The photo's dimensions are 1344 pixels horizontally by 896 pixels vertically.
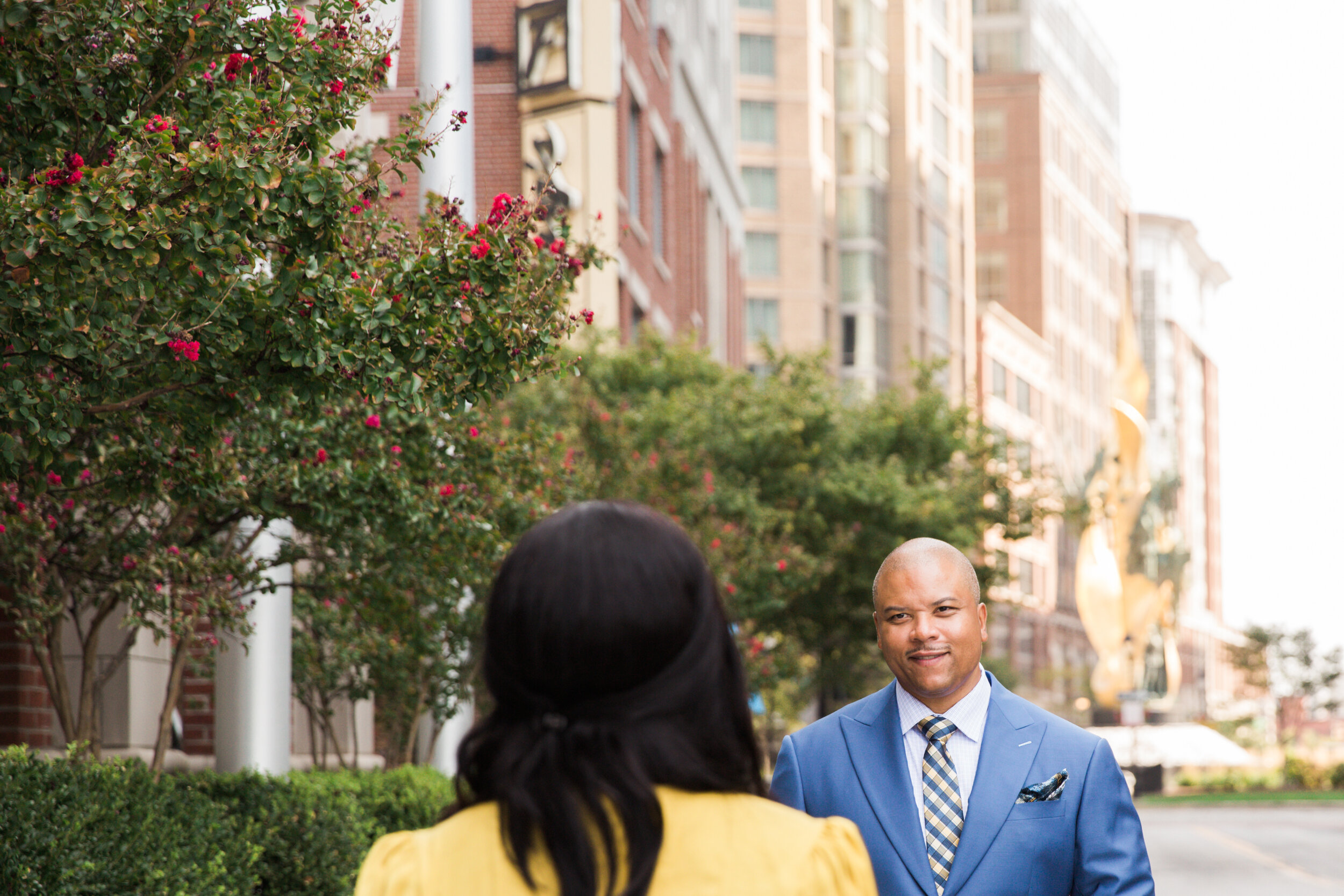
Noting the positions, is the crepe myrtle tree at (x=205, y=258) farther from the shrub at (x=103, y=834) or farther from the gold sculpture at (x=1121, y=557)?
the gold sculpture at (x=1121, y=557)

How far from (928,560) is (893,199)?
8194 centimetres

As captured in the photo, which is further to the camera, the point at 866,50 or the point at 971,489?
the point at 866,50

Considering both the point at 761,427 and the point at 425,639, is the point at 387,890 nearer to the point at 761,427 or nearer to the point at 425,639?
the point at 425,639

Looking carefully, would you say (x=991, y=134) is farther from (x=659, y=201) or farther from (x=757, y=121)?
(x=659, y=201)

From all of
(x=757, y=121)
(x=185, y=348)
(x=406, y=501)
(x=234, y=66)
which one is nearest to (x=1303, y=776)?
(x=757, y=121)

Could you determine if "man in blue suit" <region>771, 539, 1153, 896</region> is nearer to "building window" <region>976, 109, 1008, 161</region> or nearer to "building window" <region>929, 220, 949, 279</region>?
"building window" <region>929, 220, 949, 279</region>

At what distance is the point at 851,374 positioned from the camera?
81.0m

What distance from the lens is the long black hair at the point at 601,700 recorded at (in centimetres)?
213

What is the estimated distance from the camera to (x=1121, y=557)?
76.2 metres

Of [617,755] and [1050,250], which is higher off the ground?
[1050,250]

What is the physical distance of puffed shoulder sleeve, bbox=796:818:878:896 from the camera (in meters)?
2.18

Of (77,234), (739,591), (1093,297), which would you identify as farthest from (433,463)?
(1093,297)

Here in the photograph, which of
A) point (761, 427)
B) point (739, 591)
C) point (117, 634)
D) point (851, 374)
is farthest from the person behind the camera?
point (851, 374)

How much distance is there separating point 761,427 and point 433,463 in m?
15.9
